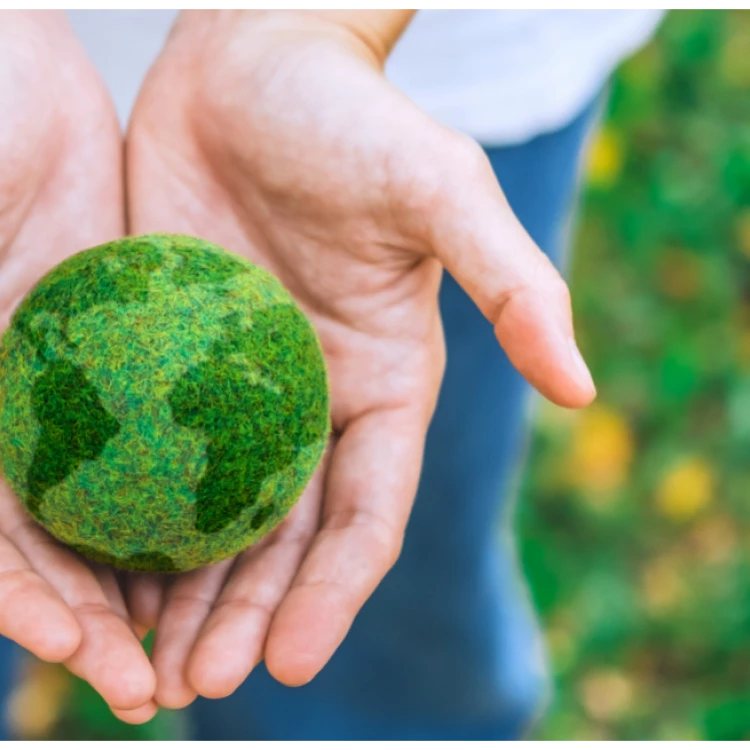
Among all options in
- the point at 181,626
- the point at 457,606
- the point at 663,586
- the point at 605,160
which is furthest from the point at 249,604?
the point at 605,160

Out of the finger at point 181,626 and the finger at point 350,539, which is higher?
the finger at point 350,539

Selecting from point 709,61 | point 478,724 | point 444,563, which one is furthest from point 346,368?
point 709,61

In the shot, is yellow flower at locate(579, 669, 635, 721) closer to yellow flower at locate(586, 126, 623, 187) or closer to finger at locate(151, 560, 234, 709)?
finger at locate(151, 560, 234, 709)

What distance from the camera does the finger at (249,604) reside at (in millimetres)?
1078

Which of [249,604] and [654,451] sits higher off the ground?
[249,604]

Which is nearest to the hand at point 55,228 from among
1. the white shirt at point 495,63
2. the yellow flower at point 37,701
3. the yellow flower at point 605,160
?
the white shirt at point 495,63

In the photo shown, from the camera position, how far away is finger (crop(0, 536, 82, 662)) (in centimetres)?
103

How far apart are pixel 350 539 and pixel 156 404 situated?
0.29 metres

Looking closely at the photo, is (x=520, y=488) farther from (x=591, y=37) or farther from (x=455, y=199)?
(x=455, y=199)

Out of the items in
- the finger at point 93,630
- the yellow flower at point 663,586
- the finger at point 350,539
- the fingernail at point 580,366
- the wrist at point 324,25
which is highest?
the wrist at point 324,25

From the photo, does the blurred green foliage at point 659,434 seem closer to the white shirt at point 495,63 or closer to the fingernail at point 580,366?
→ the white shirt at point 495,63

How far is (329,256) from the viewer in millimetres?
1383

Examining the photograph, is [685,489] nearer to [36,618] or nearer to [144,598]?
[144,598]

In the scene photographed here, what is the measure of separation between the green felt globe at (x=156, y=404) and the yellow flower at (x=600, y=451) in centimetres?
139
